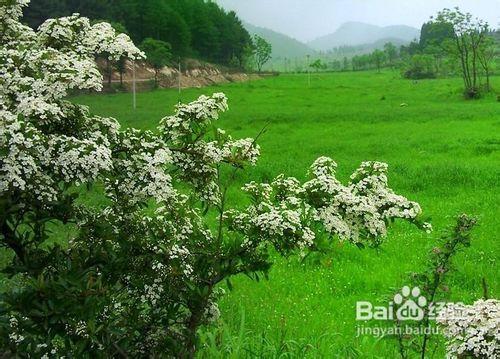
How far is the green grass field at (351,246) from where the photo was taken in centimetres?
754

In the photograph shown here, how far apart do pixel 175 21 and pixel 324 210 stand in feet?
267

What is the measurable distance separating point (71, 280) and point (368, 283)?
7.13m

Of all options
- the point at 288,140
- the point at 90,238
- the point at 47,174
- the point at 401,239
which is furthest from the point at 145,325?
the point at 288,140

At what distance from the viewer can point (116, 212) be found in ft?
15.8

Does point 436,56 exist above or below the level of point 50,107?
above

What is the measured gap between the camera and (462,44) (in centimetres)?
4925

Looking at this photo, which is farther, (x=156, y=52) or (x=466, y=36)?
(x=156, y=52)

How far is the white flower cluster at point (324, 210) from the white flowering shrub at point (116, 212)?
0.04 feet

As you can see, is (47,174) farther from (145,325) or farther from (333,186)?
(333,186)

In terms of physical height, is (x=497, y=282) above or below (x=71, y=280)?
below

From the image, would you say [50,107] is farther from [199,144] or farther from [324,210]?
[324,210]

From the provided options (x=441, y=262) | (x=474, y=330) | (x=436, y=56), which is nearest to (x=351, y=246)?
(x=441, y=262)

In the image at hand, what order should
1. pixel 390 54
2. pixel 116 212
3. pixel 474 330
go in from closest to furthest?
pixel 474 330
pixel 116 212
pixel 390 54

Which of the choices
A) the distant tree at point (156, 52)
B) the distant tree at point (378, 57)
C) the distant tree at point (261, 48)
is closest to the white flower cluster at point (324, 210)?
the distant tree at point (156, 52)
